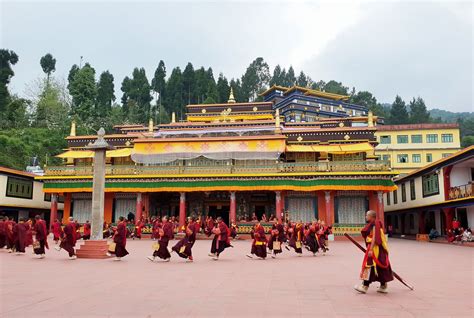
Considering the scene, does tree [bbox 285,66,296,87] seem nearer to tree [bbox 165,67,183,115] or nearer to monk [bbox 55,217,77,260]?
tree [bbox 165,67,183,115]

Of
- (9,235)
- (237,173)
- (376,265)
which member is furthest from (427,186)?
(9,235)

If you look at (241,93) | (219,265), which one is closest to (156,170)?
(219,265)

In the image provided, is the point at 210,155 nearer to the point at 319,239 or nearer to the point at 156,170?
the point at 156,170

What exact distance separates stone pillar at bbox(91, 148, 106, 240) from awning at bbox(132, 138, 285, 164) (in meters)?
13.7

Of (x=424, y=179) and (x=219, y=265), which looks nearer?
(x=219, y=265)

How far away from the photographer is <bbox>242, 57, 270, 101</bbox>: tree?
9119 cm

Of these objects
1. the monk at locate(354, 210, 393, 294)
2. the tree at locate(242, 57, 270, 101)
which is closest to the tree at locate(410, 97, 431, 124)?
the tree at locate(242, 57, 270, 101)

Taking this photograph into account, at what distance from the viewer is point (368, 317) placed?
5957 millimetres

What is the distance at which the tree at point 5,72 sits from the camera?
172 feet

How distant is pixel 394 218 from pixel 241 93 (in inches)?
1879

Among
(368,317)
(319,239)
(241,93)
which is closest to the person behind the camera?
(368,317)

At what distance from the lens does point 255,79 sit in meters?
95.3

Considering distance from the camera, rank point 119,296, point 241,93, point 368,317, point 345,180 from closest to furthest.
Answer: point 368,317
point 119,296
point 345,180
point 241,93

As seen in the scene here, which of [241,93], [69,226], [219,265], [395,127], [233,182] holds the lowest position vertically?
[219,265]
